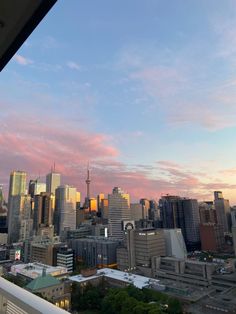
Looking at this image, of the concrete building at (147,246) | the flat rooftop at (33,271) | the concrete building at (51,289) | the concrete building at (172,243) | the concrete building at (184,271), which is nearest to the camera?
the concrete building at (51,289)

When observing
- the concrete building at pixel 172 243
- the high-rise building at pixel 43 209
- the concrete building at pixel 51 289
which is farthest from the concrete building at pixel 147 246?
the high-rise building at pixel 43 209

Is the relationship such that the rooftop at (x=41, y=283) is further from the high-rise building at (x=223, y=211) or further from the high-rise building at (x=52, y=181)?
the high-rise building at (x=52, y=181)

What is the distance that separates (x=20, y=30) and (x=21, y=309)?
2.65 ft

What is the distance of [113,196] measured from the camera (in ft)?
94.5

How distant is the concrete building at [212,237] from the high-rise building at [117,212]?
805 centimetres

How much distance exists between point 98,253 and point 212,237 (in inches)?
395

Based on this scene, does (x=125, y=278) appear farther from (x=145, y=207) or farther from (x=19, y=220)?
(x=145, y=207)

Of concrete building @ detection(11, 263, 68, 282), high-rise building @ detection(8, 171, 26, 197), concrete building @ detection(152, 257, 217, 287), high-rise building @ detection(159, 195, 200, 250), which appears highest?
high-rise building @ detection(8, 171, 26, 197)

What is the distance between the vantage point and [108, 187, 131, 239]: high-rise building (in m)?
25.8

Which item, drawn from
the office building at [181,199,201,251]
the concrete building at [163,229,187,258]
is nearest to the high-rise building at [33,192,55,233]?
the office building at [181,199,201,251]

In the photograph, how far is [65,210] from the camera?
32750 mm

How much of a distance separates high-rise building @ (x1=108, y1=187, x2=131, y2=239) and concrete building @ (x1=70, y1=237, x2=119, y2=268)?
6.80m

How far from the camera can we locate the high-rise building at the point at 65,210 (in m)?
31.7

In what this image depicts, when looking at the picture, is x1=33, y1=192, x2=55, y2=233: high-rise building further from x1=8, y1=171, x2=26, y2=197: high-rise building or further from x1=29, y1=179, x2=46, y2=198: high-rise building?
x1=29, y1=179, x2=46, y2=198: high-rise building
